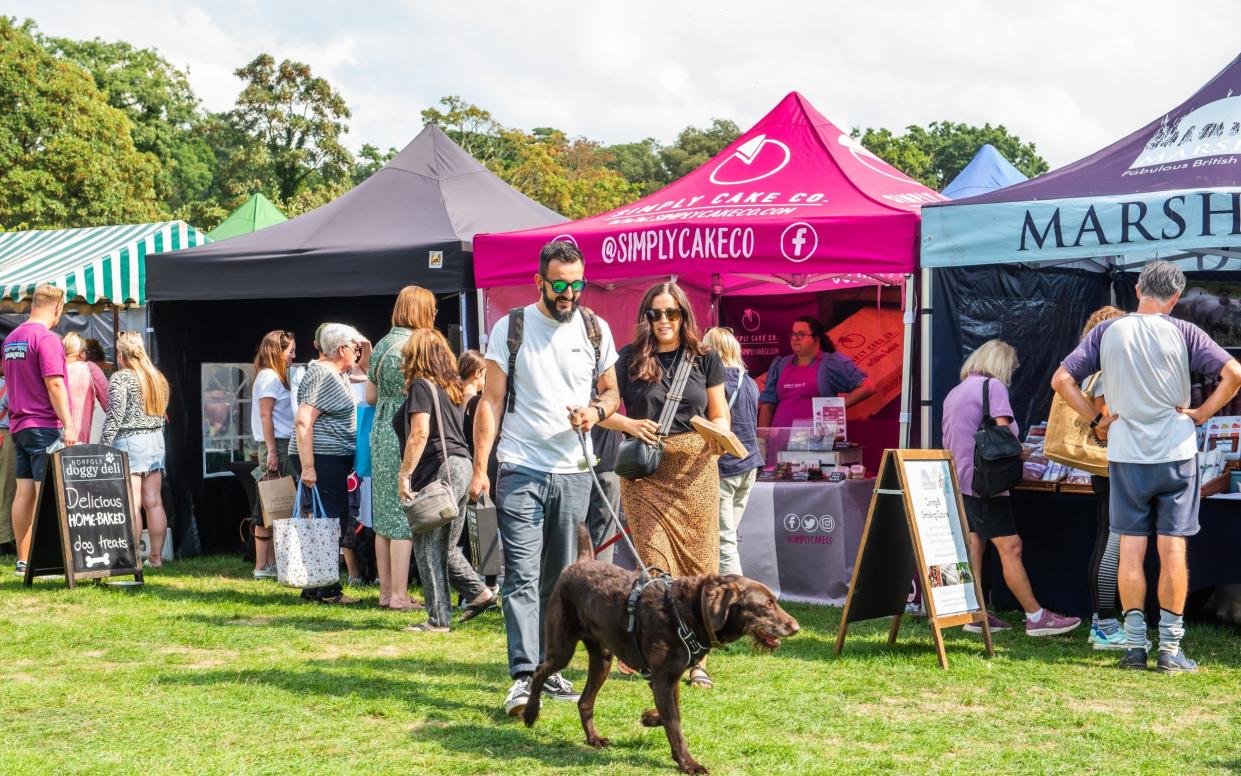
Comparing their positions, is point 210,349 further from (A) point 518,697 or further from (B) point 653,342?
(A) point 518,697

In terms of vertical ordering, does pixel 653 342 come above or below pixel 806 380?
above

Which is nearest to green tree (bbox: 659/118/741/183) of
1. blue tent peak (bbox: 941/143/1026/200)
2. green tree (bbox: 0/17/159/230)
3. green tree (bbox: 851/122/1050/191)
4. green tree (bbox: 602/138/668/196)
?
green tree (bbox: 602/138/668/196)

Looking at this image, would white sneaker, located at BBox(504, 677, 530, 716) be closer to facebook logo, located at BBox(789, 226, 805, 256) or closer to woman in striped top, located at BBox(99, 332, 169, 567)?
facebook logo, located at BBox(789, 226, 805, 256)

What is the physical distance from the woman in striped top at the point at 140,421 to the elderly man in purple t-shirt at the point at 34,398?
43 centimetres

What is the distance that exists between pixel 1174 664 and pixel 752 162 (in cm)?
444

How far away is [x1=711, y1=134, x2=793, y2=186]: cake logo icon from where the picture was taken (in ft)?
27.3

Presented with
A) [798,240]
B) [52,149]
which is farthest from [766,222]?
[52,149]

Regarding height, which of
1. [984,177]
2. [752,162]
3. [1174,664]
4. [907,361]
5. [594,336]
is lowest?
[1174,664]

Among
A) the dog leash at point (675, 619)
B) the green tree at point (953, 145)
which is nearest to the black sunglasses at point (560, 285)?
the dog leash at point (675, 619)

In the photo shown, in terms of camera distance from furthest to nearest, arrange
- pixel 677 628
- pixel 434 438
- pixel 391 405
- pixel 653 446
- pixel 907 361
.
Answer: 1. pixel 907 361
2. pixel 391 405
3. pixel 434 438
4. pixel 653 446
5. pixel 677 628

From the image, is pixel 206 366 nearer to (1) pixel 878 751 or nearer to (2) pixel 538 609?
(2) pixel 538 609

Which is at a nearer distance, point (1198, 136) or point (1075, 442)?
point (1075, 442)

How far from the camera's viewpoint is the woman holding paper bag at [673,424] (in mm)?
4902

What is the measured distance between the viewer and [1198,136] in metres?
6.40
